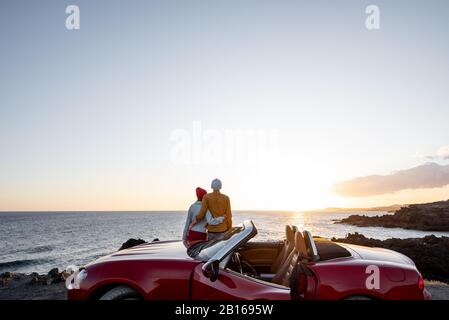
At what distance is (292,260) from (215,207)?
250 centimetres

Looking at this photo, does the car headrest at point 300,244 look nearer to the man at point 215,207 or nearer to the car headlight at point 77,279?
the man at point 215,207

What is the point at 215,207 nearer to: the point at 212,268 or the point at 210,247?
the point at 210,247

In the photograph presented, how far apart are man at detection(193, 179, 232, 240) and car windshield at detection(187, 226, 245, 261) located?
1.86 m

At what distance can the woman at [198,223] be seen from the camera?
6.50m

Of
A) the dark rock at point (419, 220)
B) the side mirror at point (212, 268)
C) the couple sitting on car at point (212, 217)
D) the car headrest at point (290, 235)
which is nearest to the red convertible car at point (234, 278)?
the side mirror at point (212, 268)

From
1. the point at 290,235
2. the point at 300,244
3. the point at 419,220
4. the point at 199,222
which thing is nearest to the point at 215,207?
the point at 199,222

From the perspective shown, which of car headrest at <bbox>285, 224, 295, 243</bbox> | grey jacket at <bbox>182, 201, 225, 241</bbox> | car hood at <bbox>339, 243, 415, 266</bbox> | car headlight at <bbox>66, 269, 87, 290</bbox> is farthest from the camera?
grey jacket at <bbox>182, 201, 225, 241</bbox>

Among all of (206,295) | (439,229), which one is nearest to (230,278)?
(206,295)

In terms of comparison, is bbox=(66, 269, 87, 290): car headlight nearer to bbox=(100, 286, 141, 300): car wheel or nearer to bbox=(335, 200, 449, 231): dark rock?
bbox=(100, 286, 141, 300): car wheel

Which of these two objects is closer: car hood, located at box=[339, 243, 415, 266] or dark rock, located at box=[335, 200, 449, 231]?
car hood, located at box=[339, 243, 415, 266]

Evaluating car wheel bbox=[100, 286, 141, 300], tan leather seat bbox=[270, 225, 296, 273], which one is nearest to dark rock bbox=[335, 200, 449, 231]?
tan leather seat bbox=[270, 225, 296, 273]

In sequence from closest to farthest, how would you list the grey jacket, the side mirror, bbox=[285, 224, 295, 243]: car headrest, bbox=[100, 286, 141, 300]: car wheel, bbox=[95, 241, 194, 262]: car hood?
the side mirror < bbox=[100, 286, 141, 300]: car wheel < bbox=[95, 241, 194, 262]: car hood < bbox=[285, 224, 295, 243]: car headrest < the grey jacket

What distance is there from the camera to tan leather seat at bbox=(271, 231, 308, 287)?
159 inches
